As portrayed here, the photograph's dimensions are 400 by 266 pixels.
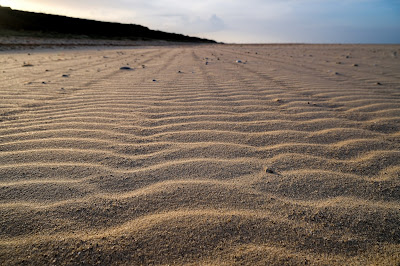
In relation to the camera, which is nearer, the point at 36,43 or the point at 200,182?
the point at 200,182

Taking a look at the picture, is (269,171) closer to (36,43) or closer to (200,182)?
(200,182)

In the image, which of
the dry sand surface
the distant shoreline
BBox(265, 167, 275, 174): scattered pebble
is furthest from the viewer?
the distant shoreline

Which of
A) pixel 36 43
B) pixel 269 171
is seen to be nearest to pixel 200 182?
pixel 269 171

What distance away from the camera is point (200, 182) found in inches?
53.7

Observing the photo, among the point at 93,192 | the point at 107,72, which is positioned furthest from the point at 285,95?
the point at 107,72

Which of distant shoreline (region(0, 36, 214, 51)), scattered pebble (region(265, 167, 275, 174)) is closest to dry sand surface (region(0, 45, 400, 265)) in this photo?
scattered pebble (region(265, 167, 275, 174))

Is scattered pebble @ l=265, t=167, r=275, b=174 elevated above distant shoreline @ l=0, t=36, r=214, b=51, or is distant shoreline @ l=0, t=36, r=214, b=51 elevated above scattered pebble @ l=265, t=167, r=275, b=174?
distant shoreline @ l=0, t=36, r=214, b=51

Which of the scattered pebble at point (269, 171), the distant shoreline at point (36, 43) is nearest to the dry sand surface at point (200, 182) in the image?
the scattered pebble at point (269, 171)

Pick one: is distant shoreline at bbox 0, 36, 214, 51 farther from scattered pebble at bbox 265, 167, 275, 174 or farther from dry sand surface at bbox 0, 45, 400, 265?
scattered pebble at bbox 265, 167, 275, 174

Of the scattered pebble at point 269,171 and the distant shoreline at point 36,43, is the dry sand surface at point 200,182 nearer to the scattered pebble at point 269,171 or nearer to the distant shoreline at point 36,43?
the scattered pebble at point 269,171

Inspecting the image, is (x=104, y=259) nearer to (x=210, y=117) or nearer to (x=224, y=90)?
(x=210, y=117)

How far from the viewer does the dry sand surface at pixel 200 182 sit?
98 centimetres

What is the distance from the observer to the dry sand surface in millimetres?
981

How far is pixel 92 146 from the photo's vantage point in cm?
174
